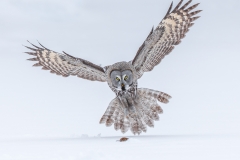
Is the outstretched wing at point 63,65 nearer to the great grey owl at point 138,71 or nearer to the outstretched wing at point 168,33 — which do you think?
the great grey owl at point 138,71

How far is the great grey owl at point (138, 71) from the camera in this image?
9555 mm

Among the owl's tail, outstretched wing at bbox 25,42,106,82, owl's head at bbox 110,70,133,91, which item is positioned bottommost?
the owl's tail

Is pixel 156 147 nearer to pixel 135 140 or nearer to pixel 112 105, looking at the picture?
pixel 135 140

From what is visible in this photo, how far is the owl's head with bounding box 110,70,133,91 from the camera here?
31.2 ft

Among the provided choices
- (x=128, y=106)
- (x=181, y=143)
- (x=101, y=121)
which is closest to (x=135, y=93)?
(x=128, y=106)

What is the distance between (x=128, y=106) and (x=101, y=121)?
849 mm

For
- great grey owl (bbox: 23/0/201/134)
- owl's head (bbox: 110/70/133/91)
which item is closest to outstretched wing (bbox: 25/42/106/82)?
great grey owl (bbox: 23/0/201/134)

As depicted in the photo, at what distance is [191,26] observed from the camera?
9.53 metres

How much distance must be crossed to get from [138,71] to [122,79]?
2.32ft

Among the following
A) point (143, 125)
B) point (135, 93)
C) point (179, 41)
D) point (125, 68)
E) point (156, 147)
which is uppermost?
point (179, 41)

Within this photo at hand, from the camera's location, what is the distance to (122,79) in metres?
9.51

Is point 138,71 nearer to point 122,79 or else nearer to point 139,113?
point 122,79

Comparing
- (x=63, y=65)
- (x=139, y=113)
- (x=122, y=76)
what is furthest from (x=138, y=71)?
(x=63, y=65)

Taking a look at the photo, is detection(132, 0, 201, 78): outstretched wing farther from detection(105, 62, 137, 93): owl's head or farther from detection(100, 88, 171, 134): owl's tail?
detection(100, 88, 171, 134): owl's tail
